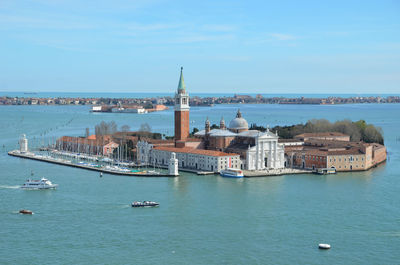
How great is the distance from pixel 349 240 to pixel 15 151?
18.8m

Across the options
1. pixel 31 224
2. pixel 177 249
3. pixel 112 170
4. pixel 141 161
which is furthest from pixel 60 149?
pixel 177 249

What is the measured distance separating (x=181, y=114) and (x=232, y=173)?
4.93 m

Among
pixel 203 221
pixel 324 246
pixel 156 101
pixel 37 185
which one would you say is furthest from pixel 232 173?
pixel 156 101

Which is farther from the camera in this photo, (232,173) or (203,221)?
(232,173)

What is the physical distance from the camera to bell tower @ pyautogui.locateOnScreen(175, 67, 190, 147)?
81.6 ft

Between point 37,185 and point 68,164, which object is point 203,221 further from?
point 68,164

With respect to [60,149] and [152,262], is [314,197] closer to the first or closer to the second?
[152,262]

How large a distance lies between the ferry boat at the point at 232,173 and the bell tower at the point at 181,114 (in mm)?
3687

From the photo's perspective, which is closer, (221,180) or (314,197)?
(314,197)

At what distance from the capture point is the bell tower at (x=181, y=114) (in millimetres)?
24859

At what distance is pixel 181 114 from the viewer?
Answer: 25062mm

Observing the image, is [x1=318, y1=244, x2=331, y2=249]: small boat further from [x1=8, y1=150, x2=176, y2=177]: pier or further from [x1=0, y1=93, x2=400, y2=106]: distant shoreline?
[x1=0, y1=93, x2=400, y2=106]: distant shoreline

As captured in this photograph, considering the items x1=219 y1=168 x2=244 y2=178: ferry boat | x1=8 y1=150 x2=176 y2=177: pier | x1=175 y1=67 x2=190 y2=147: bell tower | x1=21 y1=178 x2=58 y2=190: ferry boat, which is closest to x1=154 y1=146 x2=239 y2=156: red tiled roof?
x1=175 y1=67 x2=190 y2=147: bell tower

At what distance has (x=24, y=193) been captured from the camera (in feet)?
57.1
